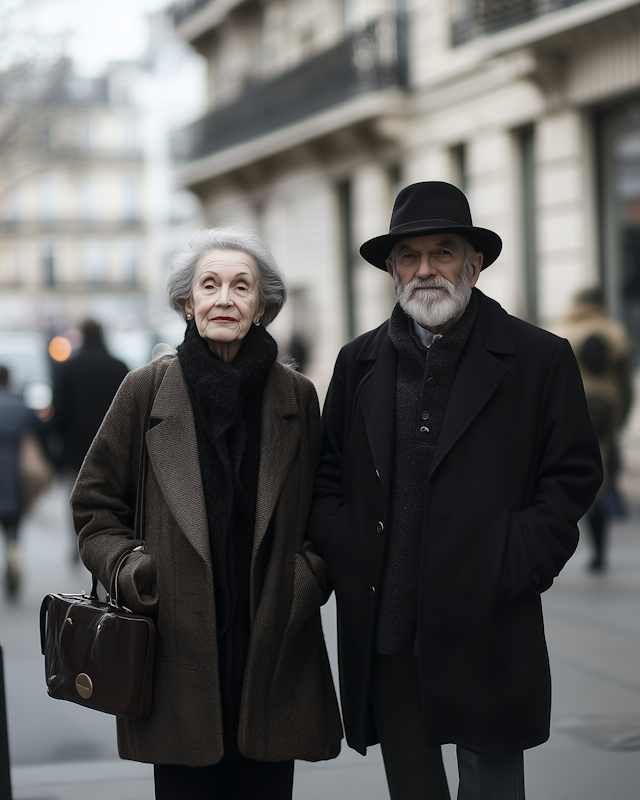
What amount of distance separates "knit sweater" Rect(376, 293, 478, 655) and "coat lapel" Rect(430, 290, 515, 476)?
4 centimetres

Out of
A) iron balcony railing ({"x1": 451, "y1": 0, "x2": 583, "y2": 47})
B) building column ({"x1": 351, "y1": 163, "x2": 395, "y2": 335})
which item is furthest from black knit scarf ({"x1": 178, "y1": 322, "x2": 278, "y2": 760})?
building column ({"x1": 351, "y1": 163, "x2": 395, "y2": 335})

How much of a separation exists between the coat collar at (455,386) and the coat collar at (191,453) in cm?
23

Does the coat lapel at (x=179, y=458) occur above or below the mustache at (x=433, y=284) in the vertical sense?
below

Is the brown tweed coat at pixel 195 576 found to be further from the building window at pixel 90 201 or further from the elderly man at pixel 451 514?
the building window at pixel 90 201

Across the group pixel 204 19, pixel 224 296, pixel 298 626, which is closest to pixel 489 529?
pixel 298 626

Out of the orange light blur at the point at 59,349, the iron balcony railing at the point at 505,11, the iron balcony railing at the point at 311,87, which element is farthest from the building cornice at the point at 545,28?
the orange light blur at the point at 59,349

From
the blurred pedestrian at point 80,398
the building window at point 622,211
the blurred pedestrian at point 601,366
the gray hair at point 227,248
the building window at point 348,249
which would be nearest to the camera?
the gray hair at point 227,248

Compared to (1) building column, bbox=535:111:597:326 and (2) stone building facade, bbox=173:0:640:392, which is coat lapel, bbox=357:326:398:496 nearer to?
(2) stone building facade, bbox=173:0:640:392

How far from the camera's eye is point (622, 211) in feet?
44.1

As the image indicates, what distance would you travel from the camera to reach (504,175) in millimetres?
15078

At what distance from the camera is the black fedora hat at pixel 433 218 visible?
122 inches

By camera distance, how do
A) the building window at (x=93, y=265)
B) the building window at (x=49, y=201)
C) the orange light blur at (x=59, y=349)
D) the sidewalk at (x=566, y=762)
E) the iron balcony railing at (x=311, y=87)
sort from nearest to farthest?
the sidewalk at (x=566, y=762), the orange light blur at (x=59, y=349), the iron balcony railing at (x=311, y=87), the building window at (x=49, y=201), the building window at (x=93, y=265)

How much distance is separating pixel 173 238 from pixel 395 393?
71.0 meters

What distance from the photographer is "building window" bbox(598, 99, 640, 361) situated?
13.2 meters
